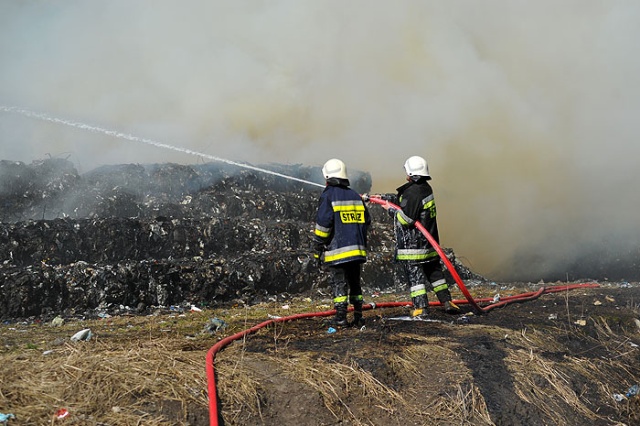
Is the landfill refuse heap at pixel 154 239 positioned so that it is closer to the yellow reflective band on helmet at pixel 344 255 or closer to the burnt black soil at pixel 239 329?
the burnt black soil at pixel 239 329

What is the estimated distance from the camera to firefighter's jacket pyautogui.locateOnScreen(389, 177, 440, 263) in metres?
7.36

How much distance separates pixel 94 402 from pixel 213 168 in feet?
40.4

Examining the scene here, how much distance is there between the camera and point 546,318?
757 cm

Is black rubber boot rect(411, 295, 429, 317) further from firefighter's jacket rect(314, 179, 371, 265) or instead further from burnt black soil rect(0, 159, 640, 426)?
firefighter's jacket rect(314, 179, 371, 265)

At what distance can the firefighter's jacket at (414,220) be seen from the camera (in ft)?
24.1

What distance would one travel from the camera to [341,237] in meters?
6.69

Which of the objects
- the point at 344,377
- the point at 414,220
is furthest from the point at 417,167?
the point at 344,377

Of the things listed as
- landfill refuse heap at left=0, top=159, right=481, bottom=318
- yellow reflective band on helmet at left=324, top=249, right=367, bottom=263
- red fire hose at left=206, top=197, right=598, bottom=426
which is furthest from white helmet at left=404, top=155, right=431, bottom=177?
landfill refuse heap at left=0, top=159, right=481, bottom=318

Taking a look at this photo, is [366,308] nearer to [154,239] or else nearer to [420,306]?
[420,306]

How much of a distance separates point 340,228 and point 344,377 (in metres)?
2.37

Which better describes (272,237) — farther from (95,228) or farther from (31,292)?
(31,292)

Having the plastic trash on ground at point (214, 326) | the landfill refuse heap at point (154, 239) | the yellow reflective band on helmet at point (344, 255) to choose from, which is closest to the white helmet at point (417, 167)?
the yellow reflective band on helmet at point (344, 255)

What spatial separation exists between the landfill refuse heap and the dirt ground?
3.18 m

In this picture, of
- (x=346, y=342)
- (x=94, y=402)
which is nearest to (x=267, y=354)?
(x=346, y=342)
